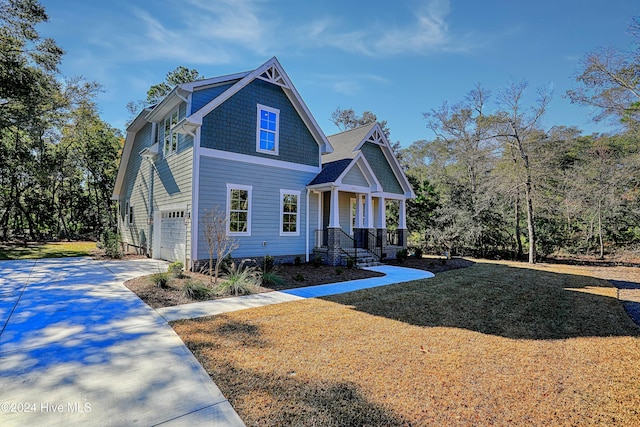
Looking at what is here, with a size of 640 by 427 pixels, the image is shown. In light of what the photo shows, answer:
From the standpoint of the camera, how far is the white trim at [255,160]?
10.6 metres

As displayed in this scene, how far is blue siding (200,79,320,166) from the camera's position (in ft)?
35.3

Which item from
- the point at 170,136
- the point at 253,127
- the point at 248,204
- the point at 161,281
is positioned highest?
the point at 253,127

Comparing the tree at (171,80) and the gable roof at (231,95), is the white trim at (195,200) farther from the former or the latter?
the tree at (171,80)

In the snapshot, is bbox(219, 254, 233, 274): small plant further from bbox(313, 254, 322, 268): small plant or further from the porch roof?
the porch roof

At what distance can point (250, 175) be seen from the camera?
11.5m

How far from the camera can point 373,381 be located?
3.46 m

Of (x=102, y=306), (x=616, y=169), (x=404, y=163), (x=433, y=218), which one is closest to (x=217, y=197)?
(x=102, y=306)

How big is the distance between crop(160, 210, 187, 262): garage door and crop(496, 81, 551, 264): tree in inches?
627

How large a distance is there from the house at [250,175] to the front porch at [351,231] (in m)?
0.05

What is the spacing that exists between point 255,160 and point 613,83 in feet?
50.1

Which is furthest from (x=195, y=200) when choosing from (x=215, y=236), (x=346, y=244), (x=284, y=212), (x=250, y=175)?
(x=346, y=244)

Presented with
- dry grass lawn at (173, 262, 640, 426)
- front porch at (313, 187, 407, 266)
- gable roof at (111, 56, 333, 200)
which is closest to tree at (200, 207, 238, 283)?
gable roof at (111, 56, 333, 200)

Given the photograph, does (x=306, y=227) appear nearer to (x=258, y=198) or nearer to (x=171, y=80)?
(x=258, y=198)

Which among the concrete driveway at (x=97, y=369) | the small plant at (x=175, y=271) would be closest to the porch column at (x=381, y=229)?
the small plant at (x=175, y=271)
